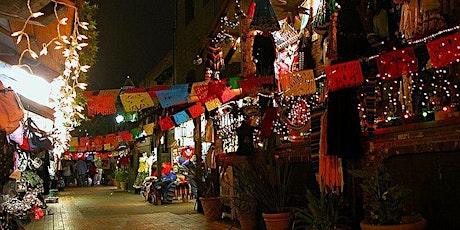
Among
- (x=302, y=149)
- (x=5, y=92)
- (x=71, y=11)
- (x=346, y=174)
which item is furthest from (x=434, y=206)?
(x=5, y=92)

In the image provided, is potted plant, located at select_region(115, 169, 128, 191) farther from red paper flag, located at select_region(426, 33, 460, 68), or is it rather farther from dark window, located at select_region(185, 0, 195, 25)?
red paper flag, located at select_region(426, 33, 460, 68)

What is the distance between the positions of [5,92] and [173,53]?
1890 cm

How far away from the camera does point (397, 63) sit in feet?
22.7

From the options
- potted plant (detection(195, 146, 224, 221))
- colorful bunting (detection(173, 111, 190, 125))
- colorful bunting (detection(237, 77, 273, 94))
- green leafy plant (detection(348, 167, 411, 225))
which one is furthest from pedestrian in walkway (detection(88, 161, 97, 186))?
green leafy plant (detection(348, 167, 411, 225))

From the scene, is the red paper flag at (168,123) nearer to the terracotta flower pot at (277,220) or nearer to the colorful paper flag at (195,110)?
the colorful paper flag at (195,110)

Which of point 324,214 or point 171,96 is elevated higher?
point 171,96

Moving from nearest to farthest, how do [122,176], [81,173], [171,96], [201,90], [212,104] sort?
[171,96] → [201,90] → [212,104] → [122,176] → [81,173]

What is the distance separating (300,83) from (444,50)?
11.0 ft

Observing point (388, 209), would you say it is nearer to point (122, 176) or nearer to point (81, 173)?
point (122, 176)

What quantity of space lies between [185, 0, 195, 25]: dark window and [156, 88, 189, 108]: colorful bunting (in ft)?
38.6

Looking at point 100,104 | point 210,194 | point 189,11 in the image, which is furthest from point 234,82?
point 189,11

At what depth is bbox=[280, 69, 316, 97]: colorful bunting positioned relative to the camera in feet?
29.9

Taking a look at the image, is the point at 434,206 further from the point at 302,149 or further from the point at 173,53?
the point at 173,53

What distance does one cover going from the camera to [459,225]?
20.7 feet
